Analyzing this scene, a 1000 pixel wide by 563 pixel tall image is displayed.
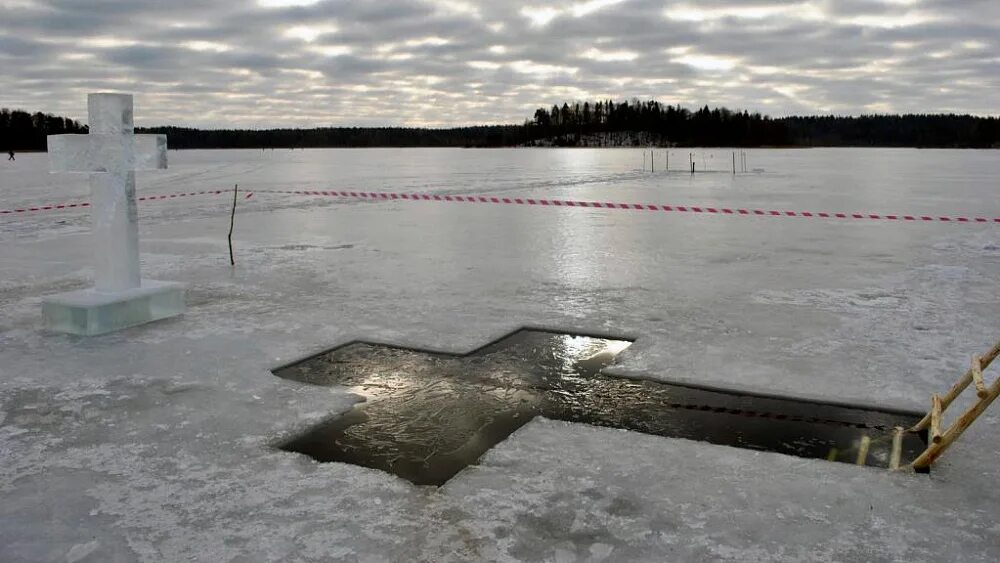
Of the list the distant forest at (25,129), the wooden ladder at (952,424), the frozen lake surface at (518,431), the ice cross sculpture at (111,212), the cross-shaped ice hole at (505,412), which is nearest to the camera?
the frozen lake surface at (518,431)

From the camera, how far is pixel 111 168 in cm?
739

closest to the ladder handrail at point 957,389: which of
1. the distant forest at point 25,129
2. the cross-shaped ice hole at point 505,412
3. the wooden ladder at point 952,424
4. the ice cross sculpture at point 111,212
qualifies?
the wooden ladder at point 952,424

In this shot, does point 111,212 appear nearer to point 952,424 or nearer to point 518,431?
point 518,431

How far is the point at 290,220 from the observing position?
17625mm

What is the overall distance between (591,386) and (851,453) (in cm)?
179

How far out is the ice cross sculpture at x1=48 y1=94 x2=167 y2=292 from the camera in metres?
7.36

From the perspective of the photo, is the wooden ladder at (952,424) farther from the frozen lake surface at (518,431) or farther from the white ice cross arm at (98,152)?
the white ice cross arm at (98,152)

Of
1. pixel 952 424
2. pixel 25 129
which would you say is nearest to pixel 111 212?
pixel 952 424

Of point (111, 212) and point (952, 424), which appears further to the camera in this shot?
point (111, 212)

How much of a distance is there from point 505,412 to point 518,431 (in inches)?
15.9

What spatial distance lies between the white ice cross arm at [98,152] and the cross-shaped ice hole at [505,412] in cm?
266

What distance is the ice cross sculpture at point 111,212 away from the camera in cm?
726

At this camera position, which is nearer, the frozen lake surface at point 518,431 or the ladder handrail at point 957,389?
the frozen lake surface at point 518,431

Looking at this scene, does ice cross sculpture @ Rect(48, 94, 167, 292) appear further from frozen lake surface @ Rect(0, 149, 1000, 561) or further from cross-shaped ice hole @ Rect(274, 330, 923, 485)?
cross-shaped ice hole @ Rect(274, 330, 923, 485)
